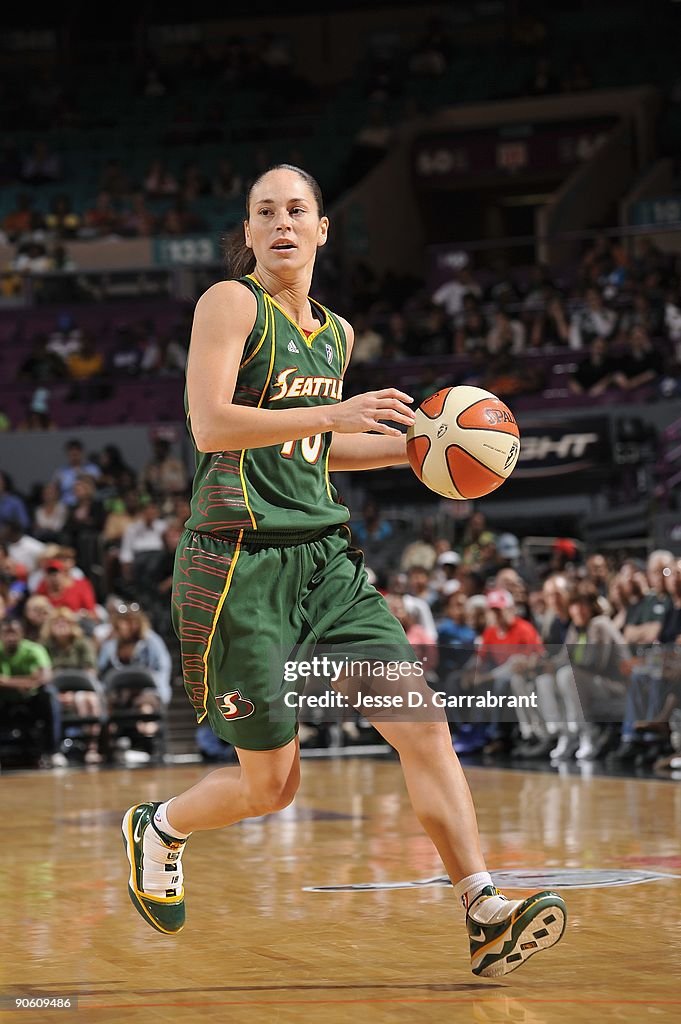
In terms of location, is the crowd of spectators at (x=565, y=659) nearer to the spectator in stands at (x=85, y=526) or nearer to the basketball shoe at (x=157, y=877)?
the spectator in stands at (x=85, y=526)

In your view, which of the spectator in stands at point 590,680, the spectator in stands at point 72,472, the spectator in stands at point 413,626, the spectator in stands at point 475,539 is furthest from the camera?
the spectator in stands at point 72,472

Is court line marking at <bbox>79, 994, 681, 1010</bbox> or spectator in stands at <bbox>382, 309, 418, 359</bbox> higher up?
spectator in stands at <bbox>382, 309, 418, 359</bbox>

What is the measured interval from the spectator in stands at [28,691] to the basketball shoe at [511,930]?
941 cm

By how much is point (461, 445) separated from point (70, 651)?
9875mm

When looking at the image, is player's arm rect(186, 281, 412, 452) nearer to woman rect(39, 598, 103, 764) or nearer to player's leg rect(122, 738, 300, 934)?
player's leg rect(122, 738, 300, 934)

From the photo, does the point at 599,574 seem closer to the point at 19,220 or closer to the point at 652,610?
the point at 652,610

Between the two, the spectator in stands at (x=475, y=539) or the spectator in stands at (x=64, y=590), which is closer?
the spectator in stands at (x=64, y=590)

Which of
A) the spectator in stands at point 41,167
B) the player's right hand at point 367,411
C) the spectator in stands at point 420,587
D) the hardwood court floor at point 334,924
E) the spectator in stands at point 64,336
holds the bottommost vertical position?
the hardwood court floor at point 334,924

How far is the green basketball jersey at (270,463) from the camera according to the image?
4219 mm

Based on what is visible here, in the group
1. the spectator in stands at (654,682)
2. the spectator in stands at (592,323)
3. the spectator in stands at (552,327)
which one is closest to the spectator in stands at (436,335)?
the spectator in stands at (552,327)

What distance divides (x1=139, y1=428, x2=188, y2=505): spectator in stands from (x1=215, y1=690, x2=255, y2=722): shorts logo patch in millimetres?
13625

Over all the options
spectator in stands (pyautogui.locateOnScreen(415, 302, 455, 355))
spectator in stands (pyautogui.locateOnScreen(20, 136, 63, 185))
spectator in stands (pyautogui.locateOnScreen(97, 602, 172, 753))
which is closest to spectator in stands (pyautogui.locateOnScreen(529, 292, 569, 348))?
spectator in stands (pyautogui.locateOnScreen(415, 302, 455, 355))

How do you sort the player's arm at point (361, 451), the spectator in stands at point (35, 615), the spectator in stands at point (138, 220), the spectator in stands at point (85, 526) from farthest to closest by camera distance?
1. the spectator in stands at point (138, 220)
2. the spectator in stands at point (85, 526)
3. the spectator in stands at point (35, 615)
4. the player's arm at point (361, 451)

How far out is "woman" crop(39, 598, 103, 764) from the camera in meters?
13.4
